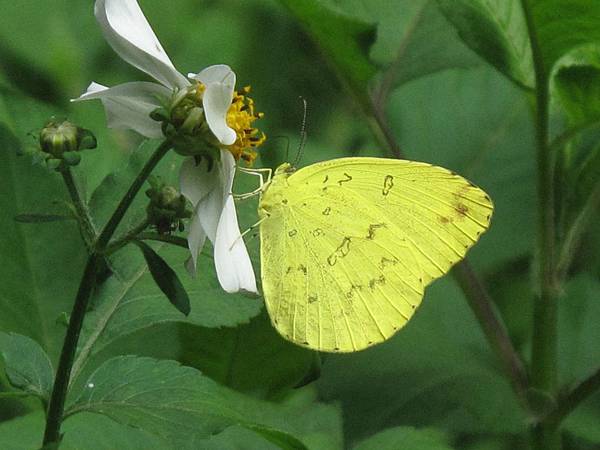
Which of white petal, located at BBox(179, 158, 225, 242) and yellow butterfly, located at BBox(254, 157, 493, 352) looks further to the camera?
yellow butterfly, located at BBox(254, 157, 493, 352)

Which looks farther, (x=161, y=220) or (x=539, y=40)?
(x=539, y=40)

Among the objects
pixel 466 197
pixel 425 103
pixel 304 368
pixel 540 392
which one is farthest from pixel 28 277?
pixel 425 103

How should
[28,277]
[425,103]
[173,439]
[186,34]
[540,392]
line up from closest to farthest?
[173,439] → [28,277] → [540,392] → [425,103] → [186,34]

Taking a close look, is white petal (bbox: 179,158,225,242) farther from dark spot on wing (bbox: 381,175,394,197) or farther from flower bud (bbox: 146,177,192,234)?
dark spot on wing (bbox: 381,175,394,197)

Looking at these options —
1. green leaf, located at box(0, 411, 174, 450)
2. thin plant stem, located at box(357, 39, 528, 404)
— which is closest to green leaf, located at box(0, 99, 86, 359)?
green leaf, located at box(0, 411, 174, 450)

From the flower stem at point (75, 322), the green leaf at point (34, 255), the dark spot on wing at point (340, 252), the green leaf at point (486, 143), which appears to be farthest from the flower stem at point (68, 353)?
the green leaf at point (486, 143)

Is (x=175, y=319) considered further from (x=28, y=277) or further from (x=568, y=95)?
(x=568, y=95)

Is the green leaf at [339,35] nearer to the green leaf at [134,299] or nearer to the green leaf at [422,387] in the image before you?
the green leaf at [134,299]
